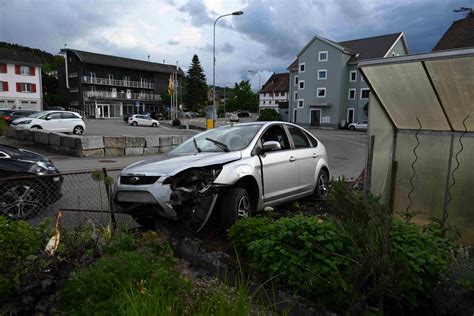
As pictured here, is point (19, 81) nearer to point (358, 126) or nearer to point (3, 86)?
point (3, 86)

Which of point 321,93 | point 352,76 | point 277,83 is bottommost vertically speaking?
point 321,93

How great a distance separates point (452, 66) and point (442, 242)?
7.39 feet

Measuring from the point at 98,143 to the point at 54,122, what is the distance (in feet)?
34.2

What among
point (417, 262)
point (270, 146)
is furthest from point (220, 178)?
point (417, 262)

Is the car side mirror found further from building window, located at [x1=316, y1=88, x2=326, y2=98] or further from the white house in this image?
the white house

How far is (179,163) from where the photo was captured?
180 inches

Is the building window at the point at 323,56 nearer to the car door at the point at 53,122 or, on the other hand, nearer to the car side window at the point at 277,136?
the car door at the point at 53,122

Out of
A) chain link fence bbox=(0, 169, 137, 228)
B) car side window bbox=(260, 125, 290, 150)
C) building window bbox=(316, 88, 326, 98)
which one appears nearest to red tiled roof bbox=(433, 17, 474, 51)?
car side window bbox=(260, 125, 290, 150)

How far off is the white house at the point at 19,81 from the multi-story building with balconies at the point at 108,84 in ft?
29.5

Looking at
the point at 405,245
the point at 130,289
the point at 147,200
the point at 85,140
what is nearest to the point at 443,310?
the point at 405,245

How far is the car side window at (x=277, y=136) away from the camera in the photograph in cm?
585

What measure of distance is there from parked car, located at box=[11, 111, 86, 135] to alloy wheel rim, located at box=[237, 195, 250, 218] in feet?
66.0

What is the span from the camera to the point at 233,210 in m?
4.50

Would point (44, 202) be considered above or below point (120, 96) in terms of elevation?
below
